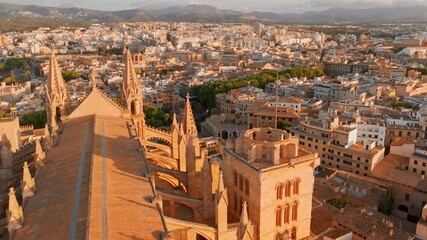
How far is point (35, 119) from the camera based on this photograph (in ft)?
297

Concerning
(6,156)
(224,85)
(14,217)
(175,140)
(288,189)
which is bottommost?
(224,85)

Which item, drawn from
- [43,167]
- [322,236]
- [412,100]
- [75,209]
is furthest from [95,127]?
[412,100]

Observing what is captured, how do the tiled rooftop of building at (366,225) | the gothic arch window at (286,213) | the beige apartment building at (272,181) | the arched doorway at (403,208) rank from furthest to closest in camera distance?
the arched doorway at (403,208), the tiled rooftop of building at (366,225), the gothic arch window at (286,213), the beige apartment building at (272,181)

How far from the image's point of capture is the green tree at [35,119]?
293 feet

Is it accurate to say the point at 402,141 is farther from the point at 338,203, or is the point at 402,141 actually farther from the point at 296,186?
the point at 296,186

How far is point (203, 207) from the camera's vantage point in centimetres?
3183

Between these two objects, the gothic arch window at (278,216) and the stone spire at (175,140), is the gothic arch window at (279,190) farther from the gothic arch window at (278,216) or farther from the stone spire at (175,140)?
the stone spire at (175,140)

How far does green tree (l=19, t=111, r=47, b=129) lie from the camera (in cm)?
8944

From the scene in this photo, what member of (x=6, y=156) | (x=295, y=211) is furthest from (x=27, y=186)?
(x=295, y=211)

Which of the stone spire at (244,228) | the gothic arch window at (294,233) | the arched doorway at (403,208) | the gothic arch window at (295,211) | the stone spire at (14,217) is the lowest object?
the arched doorway at (403,208)

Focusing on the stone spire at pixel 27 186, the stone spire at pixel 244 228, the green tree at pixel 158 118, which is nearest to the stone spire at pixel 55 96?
the stone spire at pixel 27 186

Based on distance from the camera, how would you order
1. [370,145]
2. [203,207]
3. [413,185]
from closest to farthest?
[203,207] → [413,185] → [370,145]

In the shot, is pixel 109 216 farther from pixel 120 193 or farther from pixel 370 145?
pixel 370 145

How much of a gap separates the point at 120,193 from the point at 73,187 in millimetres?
2990
